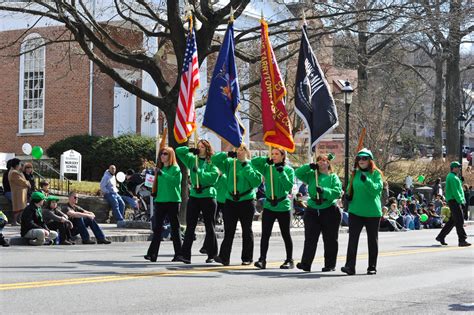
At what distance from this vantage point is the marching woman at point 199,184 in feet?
44.8

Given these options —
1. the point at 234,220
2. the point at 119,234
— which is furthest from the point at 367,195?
the point at 119,234

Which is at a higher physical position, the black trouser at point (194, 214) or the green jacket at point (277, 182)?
the green jacket at point (277, 182)

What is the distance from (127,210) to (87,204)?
1.67 m

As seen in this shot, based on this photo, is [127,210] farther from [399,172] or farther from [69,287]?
[399,172]

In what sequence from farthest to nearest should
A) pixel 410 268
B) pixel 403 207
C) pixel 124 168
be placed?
pixel 124 168 < pixel 403 207 < pixel 410 268

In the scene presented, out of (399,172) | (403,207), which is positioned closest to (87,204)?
(403,207)

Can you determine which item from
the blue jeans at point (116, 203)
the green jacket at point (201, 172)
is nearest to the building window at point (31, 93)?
the blue jeans at point (116, 203)

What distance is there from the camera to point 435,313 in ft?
31.2

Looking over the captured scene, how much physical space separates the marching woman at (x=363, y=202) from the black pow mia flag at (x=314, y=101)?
1.33m

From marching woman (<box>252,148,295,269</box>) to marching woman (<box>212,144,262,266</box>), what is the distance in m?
0.19

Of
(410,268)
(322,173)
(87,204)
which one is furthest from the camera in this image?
(87,204)

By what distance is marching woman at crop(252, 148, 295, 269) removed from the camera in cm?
1330

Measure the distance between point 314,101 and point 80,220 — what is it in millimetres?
6846

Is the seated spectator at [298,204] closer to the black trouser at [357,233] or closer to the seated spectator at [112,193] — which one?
the seated spectator at [112,193]
